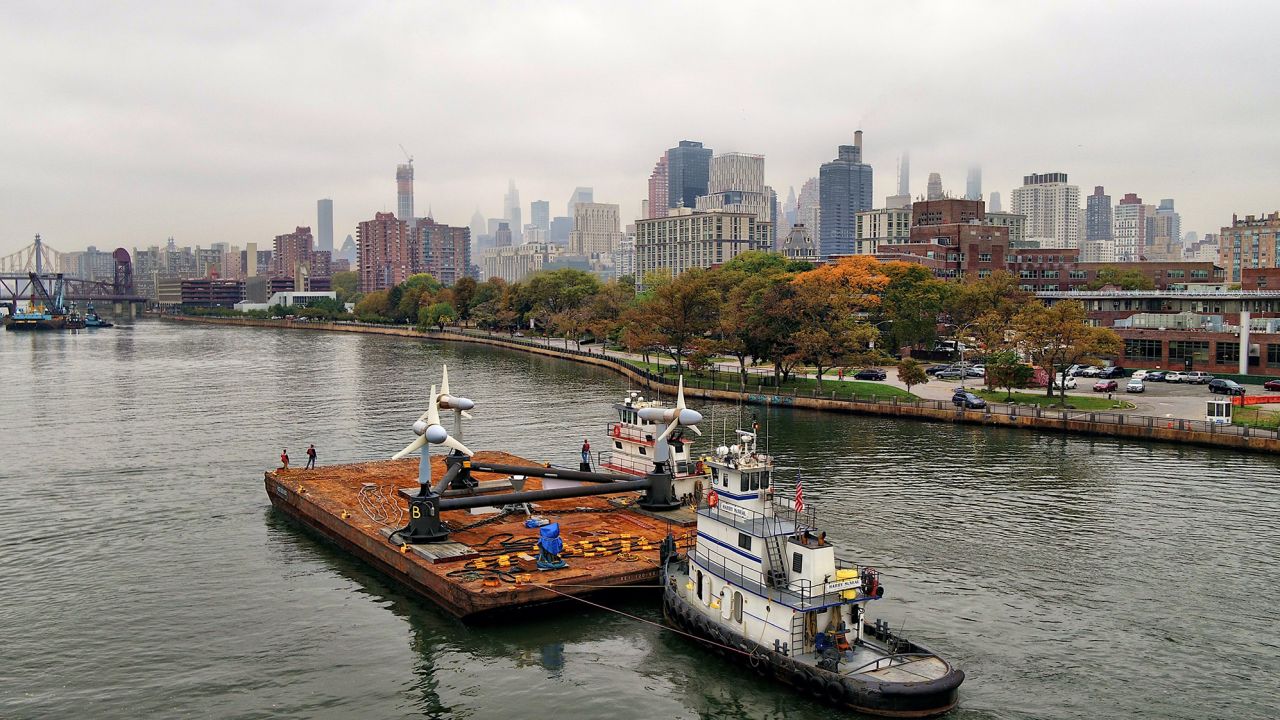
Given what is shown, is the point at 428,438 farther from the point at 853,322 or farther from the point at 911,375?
the point at 853,322

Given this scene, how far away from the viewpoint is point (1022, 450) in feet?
235

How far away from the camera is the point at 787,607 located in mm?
32281

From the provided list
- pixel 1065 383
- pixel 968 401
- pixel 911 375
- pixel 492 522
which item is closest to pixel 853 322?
pixel 911 375

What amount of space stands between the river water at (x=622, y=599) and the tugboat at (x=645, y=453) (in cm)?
718

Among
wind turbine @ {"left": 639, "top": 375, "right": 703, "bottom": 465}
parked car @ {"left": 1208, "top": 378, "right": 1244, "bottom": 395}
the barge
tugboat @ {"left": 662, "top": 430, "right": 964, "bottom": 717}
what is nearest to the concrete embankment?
parked car @ {"left": 1208, "top": 378, "right": 1244, "bottom": 395}

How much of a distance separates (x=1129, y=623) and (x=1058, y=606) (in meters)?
2.56

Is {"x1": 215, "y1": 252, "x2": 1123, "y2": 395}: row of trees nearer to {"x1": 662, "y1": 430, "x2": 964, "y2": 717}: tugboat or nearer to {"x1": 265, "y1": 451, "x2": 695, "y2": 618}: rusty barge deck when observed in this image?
{"x1": 265, "y1": 451, "x2": 695, "y2": 618}: rusty barge deck

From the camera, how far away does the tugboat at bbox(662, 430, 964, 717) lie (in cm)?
3044

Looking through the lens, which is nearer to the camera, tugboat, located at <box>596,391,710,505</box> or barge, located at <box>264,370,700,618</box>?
barge, located at <box>264,370,700,618</box>

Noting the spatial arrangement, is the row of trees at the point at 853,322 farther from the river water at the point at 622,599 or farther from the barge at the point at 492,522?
the barge at the point at 492,522

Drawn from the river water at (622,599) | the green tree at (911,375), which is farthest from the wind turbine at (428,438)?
the green tree at (911,375)

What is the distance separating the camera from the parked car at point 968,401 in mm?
85438

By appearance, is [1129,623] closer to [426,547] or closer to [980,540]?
[980,540]

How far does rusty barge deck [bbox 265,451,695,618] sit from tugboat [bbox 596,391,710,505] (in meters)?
2.14
